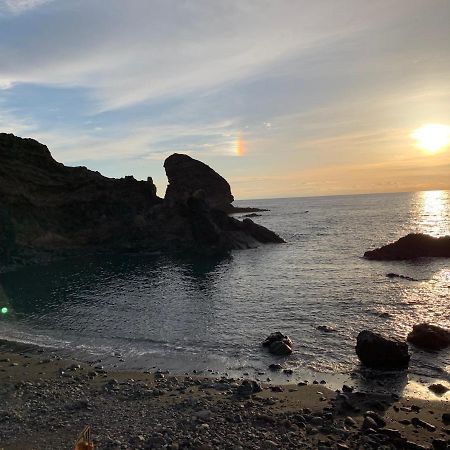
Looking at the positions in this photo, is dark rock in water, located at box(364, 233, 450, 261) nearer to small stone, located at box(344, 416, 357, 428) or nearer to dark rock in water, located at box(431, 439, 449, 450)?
small stone, located at box(344, 416, 357, 428)

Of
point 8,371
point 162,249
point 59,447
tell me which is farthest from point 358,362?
point 162,249

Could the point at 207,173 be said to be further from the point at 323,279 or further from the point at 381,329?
the point at 381,329

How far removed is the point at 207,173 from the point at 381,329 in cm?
9401

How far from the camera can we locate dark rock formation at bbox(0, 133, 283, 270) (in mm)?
79812

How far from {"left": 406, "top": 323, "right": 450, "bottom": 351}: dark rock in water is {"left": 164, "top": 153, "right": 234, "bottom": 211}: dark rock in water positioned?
302ft

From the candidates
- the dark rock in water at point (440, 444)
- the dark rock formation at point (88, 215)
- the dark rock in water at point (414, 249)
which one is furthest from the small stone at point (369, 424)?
the dark rock formation at point (88, 215)

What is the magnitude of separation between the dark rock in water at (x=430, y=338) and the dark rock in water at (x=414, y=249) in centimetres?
3898

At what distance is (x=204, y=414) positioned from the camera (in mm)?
17375

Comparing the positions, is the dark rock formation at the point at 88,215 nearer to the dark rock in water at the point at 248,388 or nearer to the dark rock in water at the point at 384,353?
the dark rock in water at the point at 384,353

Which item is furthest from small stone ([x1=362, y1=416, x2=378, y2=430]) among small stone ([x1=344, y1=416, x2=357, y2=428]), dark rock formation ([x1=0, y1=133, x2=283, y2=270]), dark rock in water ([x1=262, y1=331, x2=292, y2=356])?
dark rock formation ([x1=0, y1=133, x2=283, y2=270])

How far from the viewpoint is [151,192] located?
10300 cm

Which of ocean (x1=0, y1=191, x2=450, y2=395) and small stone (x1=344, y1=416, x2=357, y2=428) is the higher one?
small stone (x1=344, y1=416, x2=357, y2=428)

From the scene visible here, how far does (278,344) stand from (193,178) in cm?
9496

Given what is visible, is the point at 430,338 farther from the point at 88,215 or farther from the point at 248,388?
the point at 88,215
